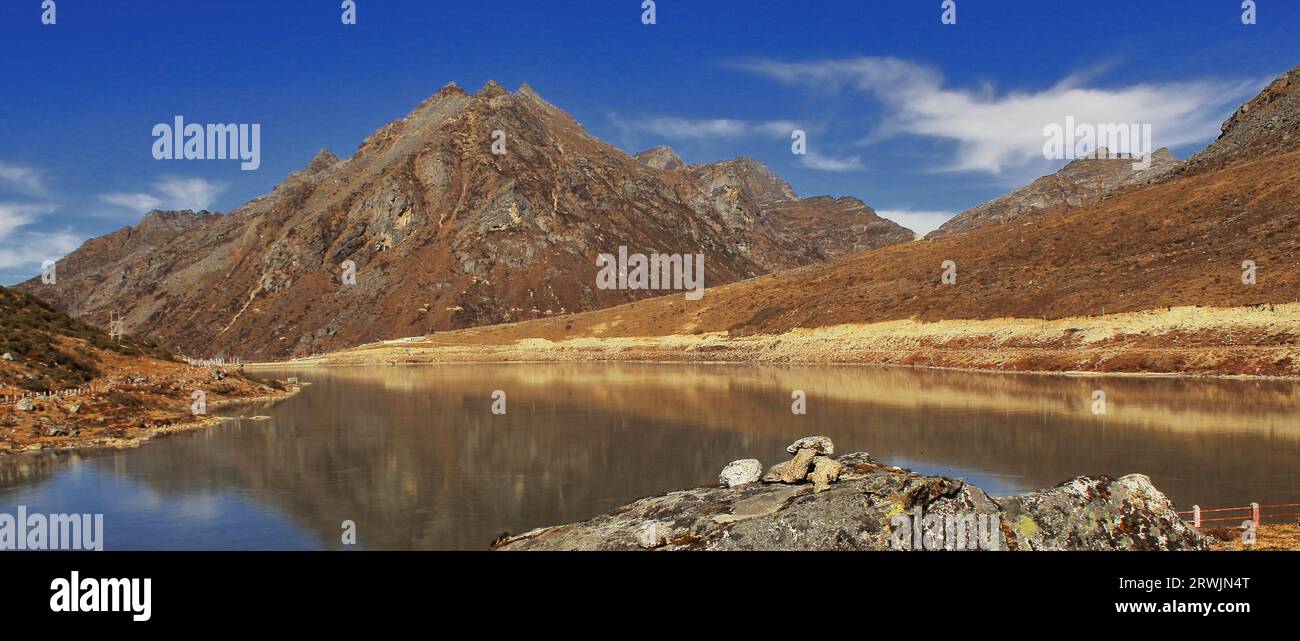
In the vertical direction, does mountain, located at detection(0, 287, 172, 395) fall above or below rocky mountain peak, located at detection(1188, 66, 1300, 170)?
below

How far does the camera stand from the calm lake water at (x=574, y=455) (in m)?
19.6

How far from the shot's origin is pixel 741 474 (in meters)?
16.0

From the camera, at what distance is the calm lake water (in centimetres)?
1959

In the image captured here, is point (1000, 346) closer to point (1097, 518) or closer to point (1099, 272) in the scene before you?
point (1099, 272)

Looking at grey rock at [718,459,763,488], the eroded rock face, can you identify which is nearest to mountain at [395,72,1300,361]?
the eroded rock face

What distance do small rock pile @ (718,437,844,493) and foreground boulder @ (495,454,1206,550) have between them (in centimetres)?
76

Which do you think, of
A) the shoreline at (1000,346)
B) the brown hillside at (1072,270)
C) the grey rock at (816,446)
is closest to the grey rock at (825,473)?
the grey rock at (816,446)

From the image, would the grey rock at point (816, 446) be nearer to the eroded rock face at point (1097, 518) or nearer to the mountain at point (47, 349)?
the eroded rock face at point (1097, 518)

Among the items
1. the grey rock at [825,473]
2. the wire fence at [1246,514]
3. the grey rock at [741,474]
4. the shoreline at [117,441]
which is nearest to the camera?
the grey rock at [825,473]

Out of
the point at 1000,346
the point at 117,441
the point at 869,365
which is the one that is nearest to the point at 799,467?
the point at 117,441

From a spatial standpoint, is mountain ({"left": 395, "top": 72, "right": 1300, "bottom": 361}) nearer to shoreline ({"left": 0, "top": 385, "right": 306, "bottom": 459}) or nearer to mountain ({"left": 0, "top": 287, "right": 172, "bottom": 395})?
shoreline ({"left": 0, "top": 385, "right": 306, "bottom": 459})

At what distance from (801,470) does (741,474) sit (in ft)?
5.08

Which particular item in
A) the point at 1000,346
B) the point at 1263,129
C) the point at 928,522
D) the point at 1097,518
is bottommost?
the point at 1097,518

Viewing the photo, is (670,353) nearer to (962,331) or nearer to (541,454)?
(962,331)
